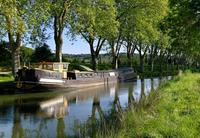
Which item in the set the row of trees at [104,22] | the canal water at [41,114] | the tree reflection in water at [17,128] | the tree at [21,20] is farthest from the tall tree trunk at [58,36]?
the tree reflection in water at [17,128]

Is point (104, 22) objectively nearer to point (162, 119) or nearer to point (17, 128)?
point (17, 128)

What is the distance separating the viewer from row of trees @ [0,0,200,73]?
30.0m

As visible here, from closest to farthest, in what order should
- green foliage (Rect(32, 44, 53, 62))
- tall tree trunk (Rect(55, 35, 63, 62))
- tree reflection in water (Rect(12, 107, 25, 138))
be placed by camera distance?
tree reflection in water (Rect(12, 107, 25, 138))
tall tree trunk (Rect(55, 35, 63, 62))
green foliage (Rect(32, 44, 53, 62))

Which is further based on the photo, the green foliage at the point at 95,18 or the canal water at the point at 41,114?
the green foliage at the point at 95,18

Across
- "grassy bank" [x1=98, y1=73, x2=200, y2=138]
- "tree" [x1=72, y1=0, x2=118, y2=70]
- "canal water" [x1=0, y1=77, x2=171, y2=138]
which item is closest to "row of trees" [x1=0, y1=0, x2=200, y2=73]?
"tree" [x1=72, y1=0, x2=118, y2=70]

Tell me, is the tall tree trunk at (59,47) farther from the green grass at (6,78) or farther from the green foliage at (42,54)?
the green foliage at (42,54)

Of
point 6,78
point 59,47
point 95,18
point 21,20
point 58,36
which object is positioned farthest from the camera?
point 95,18

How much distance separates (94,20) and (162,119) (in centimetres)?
3517

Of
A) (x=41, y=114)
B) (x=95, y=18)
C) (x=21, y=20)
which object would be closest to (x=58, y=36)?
(x=95, y=18)

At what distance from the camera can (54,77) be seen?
129ft

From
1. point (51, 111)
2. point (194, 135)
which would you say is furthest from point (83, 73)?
point (194, 135)

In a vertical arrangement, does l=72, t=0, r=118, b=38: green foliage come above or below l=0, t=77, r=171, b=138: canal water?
above

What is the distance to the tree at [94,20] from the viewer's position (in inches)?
1843

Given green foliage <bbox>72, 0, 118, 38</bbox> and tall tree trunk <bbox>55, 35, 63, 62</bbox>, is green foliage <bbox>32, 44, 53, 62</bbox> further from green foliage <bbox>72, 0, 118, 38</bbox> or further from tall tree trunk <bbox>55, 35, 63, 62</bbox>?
tall tree trunk <bbox>55, 35, 63, 62</bbox>
